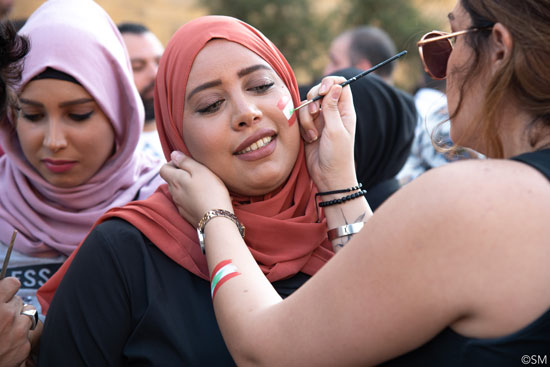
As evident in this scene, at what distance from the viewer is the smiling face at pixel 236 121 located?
1.99 metres

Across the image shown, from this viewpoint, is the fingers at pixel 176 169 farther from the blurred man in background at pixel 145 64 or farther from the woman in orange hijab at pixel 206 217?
the blurred man in background at pixel 145 64

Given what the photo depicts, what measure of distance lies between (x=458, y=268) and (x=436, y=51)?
2.67 ft

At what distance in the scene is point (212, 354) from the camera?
1.79 m

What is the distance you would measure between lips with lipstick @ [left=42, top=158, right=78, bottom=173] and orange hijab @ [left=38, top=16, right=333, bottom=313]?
0.62 metres

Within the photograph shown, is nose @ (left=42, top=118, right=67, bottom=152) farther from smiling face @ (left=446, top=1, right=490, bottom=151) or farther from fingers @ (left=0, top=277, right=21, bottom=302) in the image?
smiling face @ (left=446, top=1, right=490, bottom=151)

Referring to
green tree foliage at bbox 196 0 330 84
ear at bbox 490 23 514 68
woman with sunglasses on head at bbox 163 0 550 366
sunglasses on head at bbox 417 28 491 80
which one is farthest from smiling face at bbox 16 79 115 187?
green tree foliage at bbox 196 0 330 84

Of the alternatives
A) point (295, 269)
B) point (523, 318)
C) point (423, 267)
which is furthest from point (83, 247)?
point (523, 318)

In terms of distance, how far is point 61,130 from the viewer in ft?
8.27

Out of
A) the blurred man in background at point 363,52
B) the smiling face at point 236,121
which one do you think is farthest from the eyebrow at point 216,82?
the blurred man in background at point 363,52

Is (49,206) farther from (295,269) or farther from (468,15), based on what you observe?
(468,15)

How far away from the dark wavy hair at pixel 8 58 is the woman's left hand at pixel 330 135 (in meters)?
1.05

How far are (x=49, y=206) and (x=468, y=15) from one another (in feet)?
6.77

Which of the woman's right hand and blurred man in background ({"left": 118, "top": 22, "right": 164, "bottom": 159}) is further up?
blurred man in background ({"left": 118, "top": 22, "right": 164, "bottom": 159})

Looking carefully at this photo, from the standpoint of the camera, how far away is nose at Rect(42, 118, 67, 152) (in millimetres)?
2482
